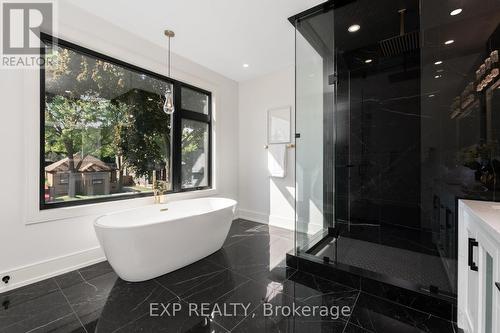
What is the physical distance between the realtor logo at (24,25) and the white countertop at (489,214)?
352 cm

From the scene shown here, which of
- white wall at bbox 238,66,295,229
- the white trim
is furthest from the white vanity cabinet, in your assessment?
the white trim

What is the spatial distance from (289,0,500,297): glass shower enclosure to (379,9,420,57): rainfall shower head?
13 millimetres

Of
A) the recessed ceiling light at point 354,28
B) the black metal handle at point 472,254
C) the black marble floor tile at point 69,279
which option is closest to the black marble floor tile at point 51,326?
the black marble floor tile at point 69,279

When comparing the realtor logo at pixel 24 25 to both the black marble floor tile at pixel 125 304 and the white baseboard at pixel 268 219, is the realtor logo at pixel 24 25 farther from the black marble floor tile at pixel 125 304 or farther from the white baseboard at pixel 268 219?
the white baseboard at pixel 268 219

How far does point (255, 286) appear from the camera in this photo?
192 centimetres

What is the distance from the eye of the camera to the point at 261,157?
3.94 meters

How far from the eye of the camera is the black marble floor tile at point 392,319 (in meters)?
1.43

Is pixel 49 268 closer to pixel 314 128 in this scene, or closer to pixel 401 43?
pixel 314 128

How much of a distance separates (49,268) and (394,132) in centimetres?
441

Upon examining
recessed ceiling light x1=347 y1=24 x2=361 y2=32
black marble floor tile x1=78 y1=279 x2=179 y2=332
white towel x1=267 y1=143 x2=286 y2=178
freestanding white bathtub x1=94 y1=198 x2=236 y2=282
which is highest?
recessed ceiling light x1=347 y1=24 x2=361 y2=32

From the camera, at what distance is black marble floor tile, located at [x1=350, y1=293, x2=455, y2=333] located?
4.70 feet

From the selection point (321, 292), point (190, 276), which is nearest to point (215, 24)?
point (190, 276)

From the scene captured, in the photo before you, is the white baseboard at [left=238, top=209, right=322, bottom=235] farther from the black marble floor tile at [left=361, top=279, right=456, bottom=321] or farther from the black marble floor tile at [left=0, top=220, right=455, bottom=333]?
the black marble floor tile at [left=361, top=279, right=456, bottom=321]

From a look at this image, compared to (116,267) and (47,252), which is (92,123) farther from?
(116,267)
